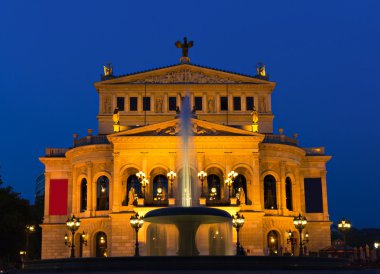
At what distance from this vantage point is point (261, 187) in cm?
5597

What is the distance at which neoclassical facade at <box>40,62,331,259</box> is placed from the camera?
52.9 metres

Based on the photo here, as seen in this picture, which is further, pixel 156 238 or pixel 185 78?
pixel 185 78

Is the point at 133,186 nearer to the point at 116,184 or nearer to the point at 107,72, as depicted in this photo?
the point at 116,184

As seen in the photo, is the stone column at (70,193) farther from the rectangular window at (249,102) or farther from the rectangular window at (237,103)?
the rectangular window at (249,102)

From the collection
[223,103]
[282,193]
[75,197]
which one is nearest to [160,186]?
[75,197]

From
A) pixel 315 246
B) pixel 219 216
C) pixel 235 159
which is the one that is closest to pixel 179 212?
pixel 219 216

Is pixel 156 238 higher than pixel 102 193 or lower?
lower

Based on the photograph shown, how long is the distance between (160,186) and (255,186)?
819 centimetres

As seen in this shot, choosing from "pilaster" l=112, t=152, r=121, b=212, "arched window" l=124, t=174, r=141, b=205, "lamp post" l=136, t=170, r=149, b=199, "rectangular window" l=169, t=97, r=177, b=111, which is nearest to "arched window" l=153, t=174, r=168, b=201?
"arched window" l=124, t=174, r=141, b=205

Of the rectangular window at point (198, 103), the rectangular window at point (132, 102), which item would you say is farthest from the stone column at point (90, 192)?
the rectangular window at point (198, 103)

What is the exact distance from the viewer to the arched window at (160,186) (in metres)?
53.9

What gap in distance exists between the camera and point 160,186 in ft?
179

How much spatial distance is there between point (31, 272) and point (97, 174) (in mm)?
31877

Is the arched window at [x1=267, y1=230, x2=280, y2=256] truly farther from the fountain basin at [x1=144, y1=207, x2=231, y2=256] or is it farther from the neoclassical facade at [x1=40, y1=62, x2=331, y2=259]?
the fountain basin at [x1=144, y1=207, x2=231, y2=256]
